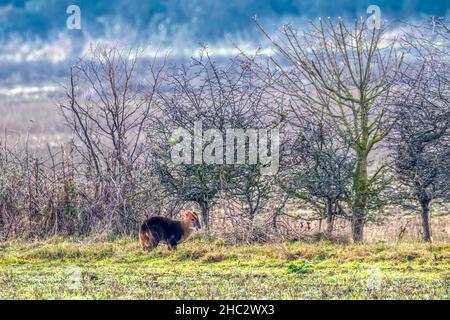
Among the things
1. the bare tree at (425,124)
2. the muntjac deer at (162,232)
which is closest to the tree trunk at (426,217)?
the bare tree at (425,124)

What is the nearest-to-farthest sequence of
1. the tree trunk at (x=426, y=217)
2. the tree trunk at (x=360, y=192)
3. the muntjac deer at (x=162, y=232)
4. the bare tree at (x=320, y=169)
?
the muntjac deer at (x=162, y=232) < the bare tree at (x=320, y=169) < the tree trunk at (x=360, y=192) < the tree trunk at (x=426, y=217)

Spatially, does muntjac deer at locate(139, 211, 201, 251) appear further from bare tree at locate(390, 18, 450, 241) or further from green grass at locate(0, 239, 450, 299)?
bare tree at locate(390, 18, 450, 241)

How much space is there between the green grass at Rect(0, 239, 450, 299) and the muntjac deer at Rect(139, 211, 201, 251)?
0.23 metres

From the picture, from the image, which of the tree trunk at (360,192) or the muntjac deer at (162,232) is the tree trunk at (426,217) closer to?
the tree trunk at (360,192)

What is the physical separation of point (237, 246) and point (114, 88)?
21.5ft

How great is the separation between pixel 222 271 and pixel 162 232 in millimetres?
2908

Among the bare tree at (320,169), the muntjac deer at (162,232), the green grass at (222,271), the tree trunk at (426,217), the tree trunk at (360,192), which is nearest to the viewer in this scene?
the green grass at (222,271)

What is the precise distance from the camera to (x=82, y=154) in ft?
61.7

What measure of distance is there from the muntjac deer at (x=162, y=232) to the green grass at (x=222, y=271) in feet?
0.75

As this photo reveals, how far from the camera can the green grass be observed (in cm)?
1009

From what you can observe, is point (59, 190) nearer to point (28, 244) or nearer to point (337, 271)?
point (28, 244)

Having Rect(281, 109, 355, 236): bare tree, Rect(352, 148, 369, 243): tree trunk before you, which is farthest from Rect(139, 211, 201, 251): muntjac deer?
Rect(352, 148, 369, 243): tree trunk

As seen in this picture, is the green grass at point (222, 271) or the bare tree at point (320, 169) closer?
the green grass at point (222, 271)

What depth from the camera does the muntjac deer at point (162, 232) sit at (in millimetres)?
15000
